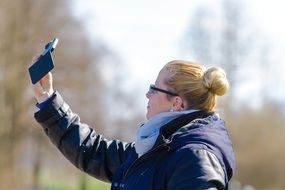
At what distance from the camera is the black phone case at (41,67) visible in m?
4.22

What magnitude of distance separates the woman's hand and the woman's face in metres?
0.82

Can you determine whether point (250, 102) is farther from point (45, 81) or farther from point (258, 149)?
point (45, 81)

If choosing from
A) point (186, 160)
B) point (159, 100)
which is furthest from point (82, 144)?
point (186, 160)

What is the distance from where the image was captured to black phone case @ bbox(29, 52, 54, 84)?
4.22 metres

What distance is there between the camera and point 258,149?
2914 cm

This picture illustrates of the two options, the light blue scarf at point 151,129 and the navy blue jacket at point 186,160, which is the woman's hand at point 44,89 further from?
the light blue scarf at point 151,129

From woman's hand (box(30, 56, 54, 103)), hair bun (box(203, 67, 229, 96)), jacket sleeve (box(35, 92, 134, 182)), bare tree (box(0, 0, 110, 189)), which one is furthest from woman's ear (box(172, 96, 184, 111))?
bare tree (box(0, 0, 110, 189))

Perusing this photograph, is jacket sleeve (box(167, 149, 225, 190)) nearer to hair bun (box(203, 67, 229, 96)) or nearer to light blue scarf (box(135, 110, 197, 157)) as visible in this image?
light blue scarf (box(135, 110, 197, 157))

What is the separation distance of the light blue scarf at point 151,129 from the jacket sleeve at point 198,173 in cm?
26

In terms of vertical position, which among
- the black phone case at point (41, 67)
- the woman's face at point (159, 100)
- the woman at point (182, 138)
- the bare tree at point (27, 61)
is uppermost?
the bare tree at point (27, 61)

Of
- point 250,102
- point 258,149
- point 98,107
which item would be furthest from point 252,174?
point 98,107

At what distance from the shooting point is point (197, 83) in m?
3.65

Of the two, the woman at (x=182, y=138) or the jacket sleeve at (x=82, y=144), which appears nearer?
the woman at (x=182, y=138)

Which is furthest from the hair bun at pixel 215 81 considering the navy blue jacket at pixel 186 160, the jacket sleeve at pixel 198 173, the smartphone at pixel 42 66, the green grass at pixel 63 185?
the green grass at pixel 63 185
